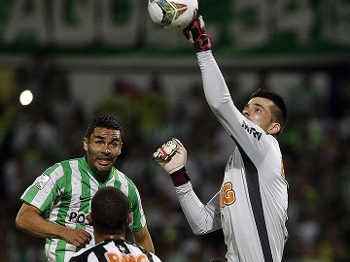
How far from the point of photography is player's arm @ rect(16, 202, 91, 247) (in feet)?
16.4

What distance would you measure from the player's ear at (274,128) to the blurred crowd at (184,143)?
15.6 ft

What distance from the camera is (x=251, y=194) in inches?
193

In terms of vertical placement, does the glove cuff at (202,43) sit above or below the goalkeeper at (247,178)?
above

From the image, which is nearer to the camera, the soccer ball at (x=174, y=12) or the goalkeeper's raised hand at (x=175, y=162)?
the soccer ball at (x=174, y=12)

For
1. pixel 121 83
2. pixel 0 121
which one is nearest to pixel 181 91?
pixel 121 83

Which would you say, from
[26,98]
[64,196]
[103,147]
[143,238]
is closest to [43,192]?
[64,196]

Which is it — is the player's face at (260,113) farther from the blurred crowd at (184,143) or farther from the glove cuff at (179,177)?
the blurred crowd at (184,143)

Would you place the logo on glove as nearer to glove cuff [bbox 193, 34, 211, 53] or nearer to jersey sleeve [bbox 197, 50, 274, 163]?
jersey sleeve [bbox 197, 50, 274, 163]

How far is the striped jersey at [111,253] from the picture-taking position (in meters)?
4.17

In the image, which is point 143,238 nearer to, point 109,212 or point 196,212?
point 196,212

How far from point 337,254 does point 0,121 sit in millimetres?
5247

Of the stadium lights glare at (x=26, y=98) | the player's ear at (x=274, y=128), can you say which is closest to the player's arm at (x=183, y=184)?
the player's ear at (x=274, y=128)

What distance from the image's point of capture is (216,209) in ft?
17.8

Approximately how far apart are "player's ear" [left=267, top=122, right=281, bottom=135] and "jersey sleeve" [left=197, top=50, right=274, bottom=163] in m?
0.40
